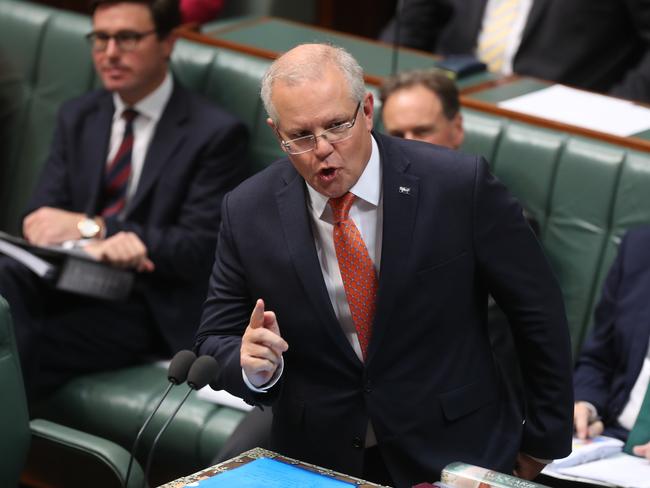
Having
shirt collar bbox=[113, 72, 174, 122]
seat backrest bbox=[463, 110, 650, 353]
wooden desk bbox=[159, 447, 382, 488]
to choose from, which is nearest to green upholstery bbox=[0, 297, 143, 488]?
wooden desk bbox=[159, 447, 382, 488]

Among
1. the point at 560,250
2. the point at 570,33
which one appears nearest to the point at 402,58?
the point at 570,33

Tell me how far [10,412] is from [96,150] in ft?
4.17

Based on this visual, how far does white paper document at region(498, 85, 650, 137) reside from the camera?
318 centimetres

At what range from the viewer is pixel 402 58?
376cm

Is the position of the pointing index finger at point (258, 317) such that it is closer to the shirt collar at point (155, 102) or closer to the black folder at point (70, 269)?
the black folder at point (70, 269)

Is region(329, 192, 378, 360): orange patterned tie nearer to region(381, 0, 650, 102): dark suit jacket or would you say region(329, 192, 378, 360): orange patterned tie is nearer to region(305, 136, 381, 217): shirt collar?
region(305, 136, 381, 217): shirt collar

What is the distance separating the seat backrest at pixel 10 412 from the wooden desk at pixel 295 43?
1.47 metres

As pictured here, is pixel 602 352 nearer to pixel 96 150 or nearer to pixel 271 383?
pixel 271 383

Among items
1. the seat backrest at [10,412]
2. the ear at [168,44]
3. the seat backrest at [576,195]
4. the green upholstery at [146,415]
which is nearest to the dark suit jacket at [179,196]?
the ear at [168,44]

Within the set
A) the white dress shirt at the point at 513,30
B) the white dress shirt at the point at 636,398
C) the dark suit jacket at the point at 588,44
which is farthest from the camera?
the white dress shirt at the point at 513,30

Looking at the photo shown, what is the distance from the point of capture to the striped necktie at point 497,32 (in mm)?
4025

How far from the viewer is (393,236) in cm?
203

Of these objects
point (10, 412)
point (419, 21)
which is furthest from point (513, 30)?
point (10, 412)

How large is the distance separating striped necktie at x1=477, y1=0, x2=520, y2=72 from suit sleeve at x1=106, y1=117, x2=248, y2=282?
111cm
